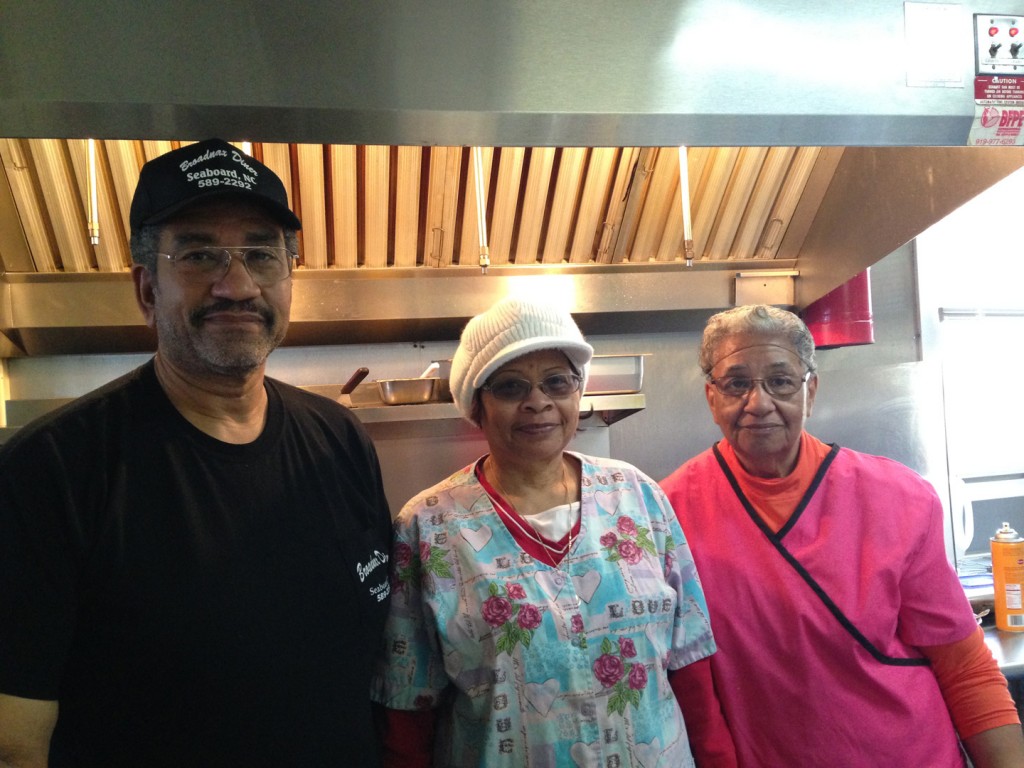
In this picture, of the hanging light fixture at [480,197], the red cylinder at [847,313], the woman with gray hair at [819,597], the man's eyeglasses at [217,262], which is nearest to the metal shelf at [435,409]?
the hanging light fixture at [480,197]

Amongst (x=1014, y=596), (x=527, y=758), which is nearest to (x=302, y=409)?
(x=527, y=758)

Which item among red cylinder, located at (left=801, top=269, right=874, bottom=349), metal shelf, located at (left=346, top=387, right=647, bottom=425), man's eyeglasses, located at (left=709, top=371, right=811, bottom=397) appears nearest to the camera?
man's eyeglasses, located at (left=709, top=371, right=811, bottom=397)

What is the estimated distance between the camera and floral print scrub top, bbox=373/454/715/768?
1443 mm

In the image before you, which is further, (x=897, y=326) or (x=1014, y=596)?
(x=897, y=326)

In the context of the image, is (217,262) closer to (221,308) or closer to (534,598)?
(221,308)

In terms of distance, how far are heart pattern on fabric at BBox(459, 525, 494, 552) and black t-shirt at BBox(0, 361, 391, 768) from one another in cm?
24

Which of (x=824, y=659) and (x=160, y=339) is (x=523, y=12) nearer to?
(x=160, y=339)

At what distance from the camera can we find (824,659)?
1606 mm

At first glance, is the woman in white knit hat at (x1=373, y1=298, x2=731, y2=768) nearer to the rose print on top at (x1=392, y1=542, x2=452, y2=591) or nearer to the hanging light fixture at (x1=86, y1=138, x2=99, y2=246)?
the rose print on top at (x1=392, y1=542, x2=452, y2=591)

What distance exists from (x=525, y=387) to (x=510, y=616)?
448 millimetres

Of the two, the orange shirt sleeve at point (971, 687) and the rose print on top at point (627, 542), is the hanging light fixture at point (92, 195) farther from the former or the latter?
the orange shirt sleeve at point (971, 687)

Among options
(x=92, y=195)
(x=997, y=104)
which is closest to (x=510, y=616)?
(x=997, y=104)

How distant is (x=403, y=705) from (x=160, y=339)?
82 centimetres

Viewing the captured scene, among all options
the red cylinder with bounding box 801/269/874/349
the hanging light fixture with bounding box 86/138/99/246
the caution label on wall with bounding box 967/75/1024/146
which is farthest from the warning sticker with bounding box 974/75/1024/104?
the hanging light fixture with bounding box 86/138/99/246
